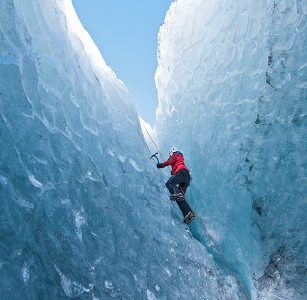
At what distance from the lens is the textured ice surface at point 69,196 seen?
6.18 feet

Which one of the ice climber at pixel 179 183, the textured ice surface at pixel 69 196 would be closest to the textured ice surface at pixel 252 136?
the ice climber at pixel 179 183

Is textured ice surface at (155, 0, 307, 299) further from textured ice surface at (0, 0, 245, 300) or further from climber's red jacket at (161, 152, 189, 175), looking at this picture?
textured ice surface at (0, 0, 245, 300)

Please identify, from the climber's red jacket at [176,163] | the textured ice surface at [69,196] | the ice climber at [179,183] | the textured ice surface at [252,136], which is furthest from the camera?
the climber's red jacket at [176,163]

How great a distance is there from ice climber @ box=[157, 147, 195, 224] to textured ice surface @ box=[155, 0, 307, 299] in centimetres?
55

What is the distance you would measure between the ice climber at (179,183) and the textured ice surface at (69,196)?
27 centimetres

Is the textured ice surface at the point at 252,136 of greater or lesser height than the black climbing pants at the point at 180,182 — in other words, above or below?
above

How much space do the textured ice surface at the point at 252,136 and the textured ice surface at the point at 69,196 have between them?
0.72m

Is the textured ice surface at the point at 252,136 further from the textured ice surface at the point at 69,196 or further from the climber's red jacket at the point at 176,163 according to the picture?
the textured ice surface at the point at 69,196

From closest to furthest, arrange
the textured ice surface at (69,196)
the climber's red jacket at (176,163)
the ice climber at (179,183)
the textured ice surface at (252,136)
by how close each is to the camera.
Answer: the textured ice surface at (69,196) → the textured ice surface at (252,136) → the ice climber at (179,183) → the climber's red jacket at (176,163)

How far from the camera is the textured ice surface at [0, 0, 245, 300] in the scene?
1.88 meters

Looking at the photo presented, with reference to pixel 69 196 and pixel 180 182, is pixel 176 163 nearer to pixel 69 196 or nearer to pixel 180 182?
pixel 180 182

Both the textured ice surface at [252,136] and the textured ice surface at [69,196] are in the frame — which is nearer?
the textured ice surface at [69,196]

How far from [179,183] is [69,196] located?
2027mm

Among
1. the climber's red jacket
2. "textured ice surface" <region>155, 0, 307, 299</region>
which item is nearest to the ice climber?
the climber's red jacket
